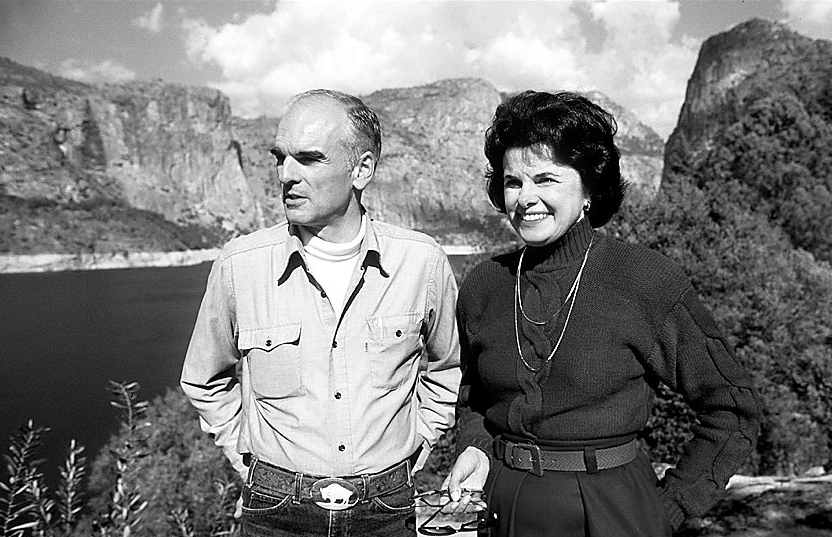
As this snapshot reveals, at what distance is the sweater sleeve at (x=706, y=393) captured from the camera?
2.15 m

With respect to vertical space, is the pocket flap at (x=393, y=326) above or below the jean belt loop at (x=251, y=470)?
above

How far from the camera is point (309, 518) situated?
8.21 feet

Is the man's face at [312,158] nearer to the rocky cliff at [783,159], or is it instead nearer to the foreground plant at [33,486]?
the foreground plant at [33,486]

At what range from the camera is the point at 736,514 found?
4109 mm

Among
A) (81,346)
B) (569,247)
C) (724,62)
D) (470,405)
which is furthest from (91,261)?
(569,247)

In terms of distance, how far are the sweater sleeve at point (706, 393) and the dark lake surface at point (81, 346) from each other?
17.8 metres

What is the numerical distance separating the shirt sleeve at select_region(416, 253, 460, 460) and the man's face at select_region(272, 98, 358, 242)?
559 millimetres

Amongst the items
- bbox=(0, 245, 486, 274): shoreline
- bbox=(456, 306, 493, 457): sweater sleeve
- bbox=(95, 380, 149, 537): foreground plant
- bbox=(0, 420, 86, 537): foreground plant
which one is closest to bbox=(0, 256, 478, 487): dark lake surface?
bbox=(0, 245, 486, 274): shoreline

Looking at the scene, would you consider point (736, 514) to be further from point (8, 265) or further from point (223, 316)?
point (8, 265)

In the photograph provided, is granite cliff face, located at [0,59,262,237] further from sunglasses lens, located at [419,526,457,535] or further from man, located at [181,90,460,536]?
sunglasses lens, located at [419,526,457,535]

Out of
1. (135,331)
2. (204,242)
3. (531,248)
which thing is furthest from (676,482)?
(204,242)

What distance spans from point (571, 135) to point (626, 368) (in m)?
0.73

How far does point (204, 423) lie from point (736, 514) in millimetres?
3061

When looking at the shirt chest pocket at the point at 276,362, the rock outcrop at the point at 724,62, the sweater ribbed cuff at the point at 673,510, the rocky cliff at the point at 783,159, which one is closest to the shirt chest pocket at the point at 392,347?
the shirt chest pocket at the point at 276,362
